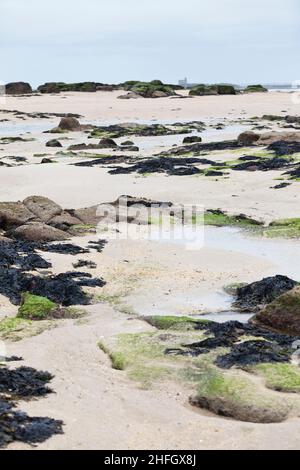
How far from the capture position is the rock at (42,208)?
12.4 metres

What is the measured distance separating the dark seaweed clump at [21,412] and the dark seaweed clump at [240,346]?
1.30 meters

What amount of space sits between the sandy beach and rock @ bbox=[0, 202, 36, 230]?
1255 mm

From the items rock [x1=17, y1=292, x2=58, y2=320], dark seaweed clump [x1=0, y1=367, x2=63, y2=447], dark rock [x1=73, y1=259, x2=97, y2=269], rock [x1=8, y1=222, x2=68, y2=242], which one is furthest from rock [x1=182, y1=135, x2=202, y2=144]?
dark seaweed clump [x1=0, y1=367, x2=63, y2=447]

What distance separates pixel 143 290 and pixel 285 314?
2.20 metres

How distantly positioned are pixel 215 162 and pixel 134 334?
1356cm

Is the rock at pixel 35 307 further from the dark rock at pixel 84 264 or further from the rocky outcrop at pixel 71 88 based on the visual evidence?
the rocky outcrop at pixel 71 88

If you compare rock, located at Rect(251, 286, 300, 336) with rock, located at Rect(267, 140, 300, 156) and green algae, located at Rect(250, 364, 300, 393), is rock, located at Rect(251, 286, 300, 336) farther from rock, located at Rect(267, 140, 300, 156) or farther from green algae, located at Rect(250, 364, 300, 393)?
rock, located at Rect(267, 140, 300, 156)

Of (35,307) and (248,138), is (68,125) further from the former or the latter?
(35,307)

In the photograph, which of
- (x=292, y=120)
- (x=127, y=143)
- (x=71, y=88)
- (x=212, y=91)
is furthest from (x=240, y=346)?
(x=71, y=88)

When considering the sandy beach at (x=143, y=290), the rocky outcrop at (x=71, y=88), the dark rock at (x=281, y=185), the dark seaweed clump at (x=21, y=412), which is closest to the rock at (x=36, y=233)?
the sandy beach at (x=143, y=290)

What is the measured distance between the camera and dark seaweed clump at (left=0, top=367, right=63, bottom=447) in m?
4.62

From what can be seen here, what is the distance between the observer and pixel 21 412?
504cm

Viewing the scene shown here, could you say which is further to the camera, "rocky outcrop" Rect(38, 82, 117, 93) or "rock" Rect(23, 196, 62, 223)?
"rocky outcrop" Rect(38, 82, 117, 93)

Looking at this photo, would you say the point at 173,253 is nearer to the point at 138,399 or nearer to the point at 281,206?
the point at 281,206
